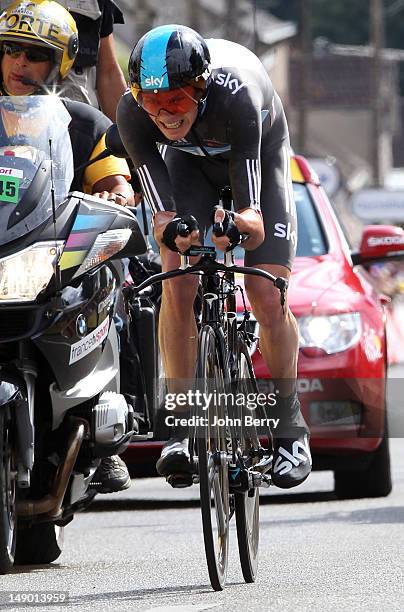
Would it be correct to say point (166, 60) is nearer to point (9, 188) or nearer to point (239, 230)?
point (239, 230)

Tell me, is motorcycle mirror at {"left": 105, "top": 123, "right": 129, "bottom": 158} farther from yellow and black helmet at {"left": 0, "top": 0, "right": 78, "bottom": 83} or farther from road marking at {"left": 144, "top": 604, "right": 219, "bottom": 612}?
road marking at {"left": 144, "top": 604, "right": 219, "bottom": 612}

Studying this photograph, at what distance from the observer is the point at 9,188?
709 centimetres

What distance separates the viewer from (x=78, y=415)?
294 inches

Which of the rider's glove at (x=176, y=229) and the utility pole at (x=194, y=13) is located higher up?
the utility pole at (x=194, y=13)

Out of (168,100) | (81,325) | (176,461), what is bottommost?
(176,461)

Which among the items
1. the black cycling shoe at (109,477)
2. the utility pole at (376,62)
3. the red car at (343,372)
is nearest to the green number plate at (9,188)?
the black cycling shoe at (109,477)

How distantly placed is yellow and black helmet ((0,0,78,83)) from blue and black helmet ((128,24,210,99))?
1.29 m

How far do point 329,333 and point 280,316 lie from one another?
9.92 ft

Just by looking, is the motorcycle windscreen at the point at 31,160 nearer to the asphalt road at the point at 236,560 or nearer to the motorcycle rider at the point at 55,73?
the motorcycle rider at the point at 55,73

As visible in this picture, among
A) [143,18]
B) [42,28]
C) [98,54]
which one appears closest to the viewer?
[42,28]

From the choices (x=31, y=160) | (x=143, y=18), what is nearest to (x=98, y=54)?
(x=31, y=160)

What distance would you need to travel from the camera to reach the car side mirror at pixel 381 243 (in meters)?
10.5

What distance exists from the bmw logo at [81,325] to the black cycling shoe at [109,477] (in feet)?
2.52

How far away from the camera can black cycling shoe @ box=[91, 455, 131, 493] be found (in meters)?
7.85
